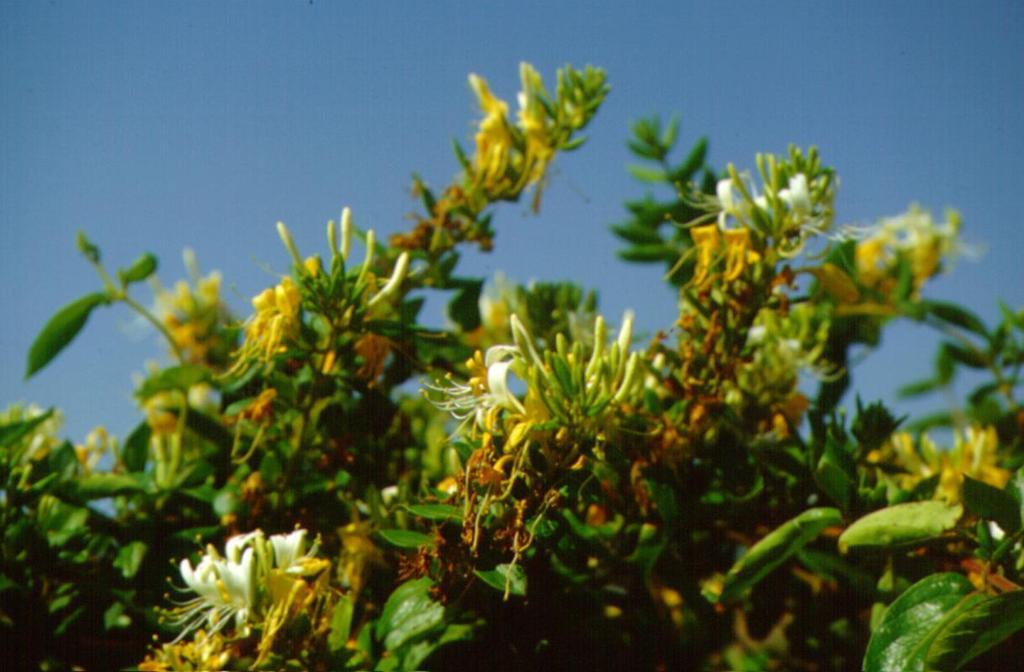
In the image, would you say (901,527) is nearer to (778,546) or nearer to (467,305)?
(778,546)

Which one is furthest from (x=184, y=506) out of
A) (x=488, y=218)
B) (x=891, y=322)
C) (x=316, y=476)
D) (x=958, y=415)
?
(x=958, y=415)

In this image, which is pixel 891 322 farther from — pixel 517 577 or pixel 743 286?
pixel 517 577

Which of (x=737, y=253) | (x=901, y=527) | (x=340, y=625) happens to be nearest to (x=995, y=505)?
(x=901, y=527)

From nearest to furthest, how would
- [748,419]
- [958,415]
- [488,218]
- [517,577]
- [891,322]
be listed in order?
[517,577] → [748,419] → [488,218] → [891,322] → [958,415]

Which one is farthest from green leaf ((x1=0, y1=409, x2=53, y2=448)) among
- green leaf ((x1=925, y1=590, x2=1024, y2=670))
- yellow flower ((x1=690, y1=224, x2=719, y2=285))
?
green leaf ((x1=925, y1=590, x2=1024, y2=670))

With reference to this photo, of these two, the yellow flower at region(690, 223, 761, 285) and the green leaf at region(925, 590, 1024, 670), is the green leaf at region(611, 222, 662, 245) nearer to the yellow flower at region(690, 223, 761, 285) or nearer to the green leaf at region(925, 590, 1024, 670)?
the yellow flower at region(690, 223, 761, 285)
